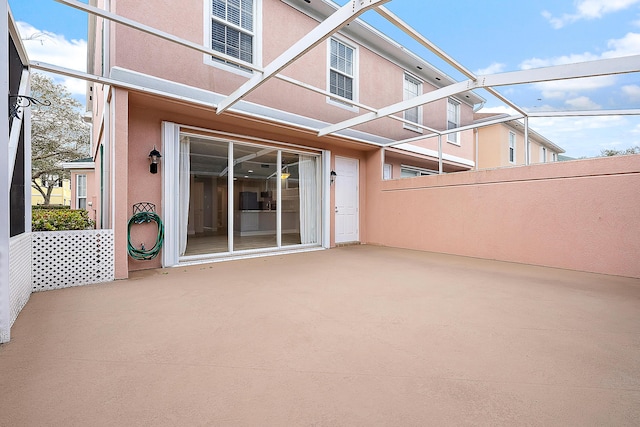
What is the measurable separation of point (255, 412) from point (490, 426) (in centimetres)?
112

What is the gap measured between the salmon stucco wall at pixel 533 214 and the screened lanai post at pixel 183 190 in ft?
16.3

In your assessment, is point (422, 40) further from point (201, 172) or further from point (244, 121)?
point (201, 172)

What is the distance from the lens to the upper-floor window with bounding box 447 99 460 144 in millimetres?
10099

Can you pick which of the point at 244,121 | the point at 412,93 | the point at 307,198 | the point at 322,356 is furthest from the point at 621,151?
the point at 244,121

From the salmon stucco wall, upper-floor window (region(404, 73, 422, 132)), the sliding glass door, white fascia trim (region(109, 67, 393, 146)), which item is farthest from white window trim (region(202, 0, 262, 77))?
upper-floor window (region(404, 73, 422, 132))

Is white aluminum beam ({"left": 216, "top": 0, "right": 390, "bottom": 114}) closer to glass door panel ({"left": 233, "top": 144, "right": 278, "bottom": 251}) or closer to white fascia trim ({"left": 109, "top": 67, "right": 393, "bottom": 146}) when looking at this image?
white fascia trim ({"left": 109, "top": 67, "right": 393, "bottom": 146})

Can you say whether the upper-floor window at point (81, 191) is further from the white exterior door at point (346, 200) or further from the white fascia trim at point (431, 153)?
the white fascia trim at point (431, 153)

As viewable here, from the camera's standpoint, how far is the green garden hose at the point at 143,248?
4.47m

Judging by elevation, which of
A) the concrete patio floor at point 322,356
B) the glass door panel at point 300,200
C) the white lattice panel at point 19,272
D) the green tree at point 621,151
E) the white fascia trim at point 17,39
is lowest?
the concrete patio floor at point 322,356

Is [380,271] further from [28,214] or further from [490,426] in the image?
[28,214]

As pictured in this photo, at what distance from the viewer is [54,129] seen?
541 inches

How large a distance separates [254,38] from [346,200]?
14.1 ft

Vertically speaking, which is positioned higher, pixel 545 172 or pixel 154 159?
pixel 154 159

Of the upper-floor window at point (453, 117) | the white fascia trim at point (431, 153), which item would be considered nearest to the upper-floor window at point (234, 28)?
the white fascia trim at point (431, 153)
